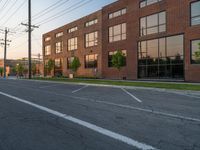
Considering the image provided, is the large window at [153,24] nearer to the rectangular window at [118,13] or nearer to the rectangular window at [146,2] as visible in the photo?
the rectangular window at [146,2]

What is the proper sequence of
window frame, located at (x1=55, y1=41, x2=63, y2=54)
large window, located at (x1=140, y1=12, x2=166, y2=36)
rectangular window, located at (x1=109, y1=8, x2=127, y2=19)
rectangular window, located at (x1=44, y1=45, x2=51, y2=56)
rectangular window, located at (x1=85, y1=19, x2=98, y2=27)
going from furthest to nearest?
rectangular window, located at (x1=44, y1=45, x2=51, y2=56) < window frame, located at (x1=55, y1=41, x2=63, y2=54) < rectangular window, located at (x1=85, y1=19, x2=98, y2=27) < rectangular window, located at (x1=109, y1=8, x2=127, y2=19) < large window, located at (x1=140, y1=12, x2=166, y2=36)

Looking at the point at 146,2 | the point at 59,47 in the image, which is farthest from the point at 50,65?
the point at 146,2

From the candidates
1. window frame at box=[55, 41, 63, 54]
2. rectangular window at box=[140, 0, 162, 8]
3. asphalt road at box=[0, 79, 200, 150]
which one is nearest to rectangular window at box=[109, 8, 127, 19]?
rectangular window at box=[140, 0, 162, 8]

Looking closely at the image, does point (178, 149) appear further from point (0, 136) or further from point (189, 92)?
point (189, 92)

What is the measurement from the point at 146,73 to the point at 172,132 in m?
25.8

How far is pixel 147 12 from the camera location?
3022 cm

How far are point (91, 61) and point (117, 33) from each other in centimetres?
915

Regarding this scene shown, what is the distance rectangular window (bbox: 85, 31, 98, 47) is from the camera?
41594 mm

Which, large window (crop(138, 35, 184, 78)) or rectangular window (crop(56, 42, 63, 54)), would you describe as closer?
large window (crop(138, 35, 184, 78))

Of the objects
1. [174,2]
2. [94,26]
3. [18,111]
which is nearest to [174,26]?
[174,2]

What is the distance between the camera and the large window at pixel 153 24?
28453 millimetres

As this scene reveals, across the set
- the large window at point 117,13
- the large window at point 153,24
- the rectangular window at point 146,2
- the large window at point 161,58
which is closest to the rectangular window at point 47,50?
the large window at point 117,13

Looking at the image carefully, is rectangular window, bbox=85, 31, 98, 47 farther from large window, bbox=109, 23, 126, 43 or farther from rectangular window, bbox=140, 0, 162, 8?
rectangular window, bbox=140, 0, 162, 8

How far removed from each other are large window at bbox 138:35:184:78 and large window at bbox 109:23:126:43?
427cm
